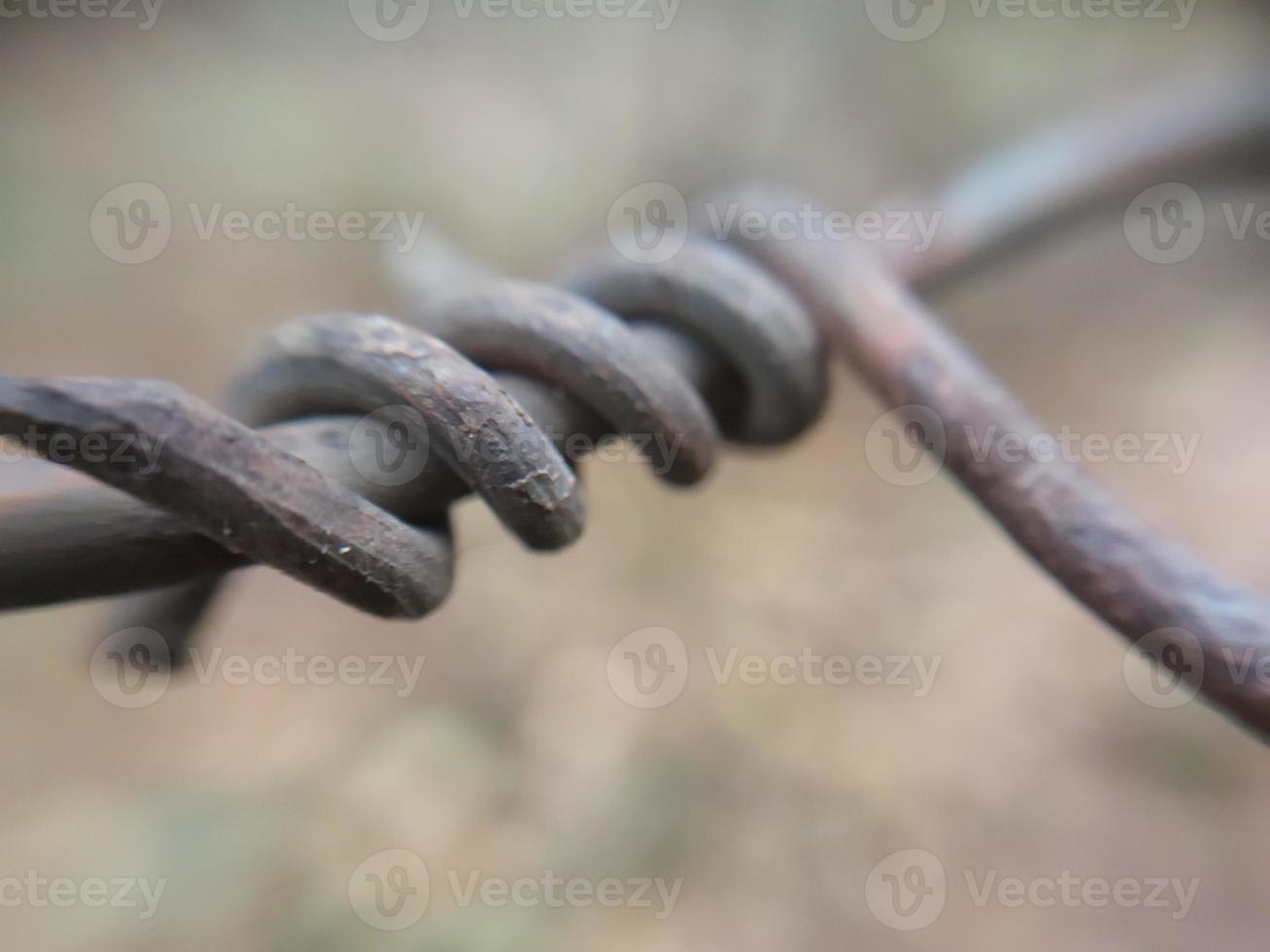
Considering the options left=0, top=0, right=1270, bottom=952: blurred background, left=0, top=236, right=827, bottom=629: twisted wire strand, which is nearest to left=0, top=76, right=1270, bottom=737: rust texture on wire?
left=0, top=236, right=827, bottom=629: twisted wire strand

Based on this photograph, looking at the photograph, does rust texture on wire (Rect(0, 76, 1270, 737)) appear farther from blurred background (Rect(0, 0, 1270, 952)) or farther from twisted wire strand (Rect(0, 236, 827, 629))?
blurred background (Rect(0, 0, 1270, 952))

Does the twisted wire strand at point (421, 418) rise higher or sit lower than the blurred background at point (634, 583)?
higher

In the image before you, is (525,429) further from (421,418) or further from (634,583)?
(634,583)

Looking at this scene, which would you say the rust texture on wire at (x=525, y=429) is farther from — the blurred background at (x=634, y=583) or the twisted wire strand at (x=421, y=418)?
the blurred background at (x=634, y=583)

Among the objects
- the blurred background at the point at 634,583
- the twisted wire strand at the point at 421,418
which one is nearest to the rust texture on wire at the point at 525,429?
the twisted wire strand at the point at 421,418

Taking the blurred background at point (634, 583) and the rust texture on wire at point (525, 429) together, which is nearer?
the rust texture on wire at point (525, 429)

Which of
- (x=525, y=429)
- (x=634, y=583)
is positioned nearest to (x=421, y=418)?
(x=525, y=429)

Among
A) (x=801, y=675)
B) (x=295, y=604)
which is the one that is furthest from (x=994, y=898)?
(x=295, y=604)
